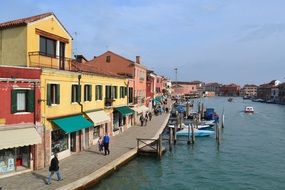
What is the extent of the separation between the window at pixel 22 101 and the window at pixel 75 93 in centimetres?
528

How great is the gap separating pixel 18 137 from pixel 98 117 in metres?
11.0

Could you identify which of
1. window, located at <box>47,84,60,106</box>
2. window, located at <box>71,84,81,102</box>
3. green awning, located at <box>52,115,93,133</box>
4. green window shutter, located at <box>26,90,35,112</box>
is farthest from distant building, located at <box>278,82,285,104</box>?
green window shutter, located at <box>26,90,35,112</box>

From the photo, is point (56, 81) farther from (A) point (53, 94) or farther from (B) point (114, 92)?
(B) point (114, 92)

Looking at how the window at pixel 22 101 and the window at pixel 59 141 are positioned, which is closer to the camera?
the window at pixel 22 101

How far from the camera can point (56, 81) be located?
2361 cm

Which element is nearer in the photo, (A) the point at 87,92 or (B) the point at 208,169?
(B) the point at 208,169

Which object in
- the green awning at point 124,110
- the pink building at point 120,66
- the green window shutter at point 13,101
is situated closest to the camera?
the green window shutter at point 13,101

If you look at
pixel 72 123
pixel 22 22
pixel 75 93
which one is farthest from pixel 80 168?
pixel 22 22

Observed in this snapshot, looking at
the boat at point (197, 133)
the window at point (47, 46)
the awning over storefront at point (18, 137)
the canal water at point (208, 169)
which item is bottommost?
the canal water at point (208, 169)

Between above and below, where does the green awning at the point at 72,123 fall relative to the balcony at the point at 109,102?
below

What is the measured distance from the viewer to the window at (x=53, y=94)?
74.3 feet

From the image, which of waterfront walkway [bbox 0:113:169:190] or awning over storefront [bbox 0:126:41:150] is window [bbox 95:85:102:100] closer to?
waterfront walkway [bbox 0:113:169:190]

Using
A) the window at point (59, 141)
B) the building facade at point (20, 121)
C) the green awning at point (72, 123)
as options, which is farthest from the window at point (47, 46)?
the window at point (59, 141)

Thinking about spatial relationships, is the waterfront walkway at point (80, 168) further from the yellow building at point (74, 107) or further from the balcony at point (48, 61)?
Answer: the balcony at point (48, 61)
